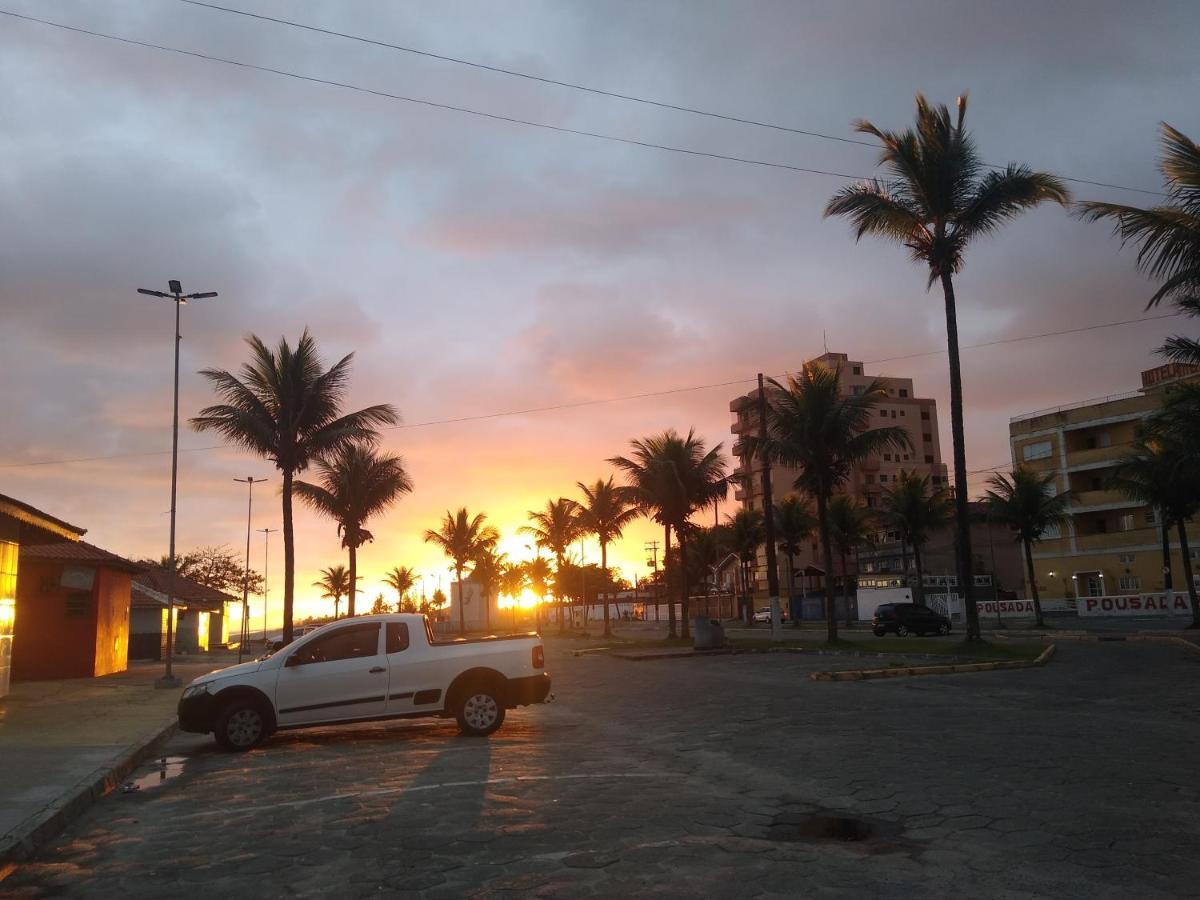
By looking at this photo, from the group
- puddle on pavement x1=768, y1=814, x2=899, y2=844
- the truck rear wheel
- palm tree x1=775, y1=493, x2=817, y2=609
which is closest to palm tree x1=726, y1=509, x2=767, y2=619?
palm tree x1=775, y1=493, x2=817, y2=609

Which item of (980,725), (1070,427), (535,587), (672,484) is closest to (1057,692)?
(980,725)

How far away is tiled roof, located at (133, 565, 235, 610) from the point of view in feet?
136

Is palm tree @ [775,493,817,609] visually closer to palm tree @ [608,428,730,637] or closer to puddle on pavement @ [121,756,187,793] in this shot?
palm tree @ [608,428,730,637]

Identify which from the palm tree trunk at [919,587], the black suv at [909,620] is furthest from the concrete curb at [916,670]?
the palm tree trunk at [919,587]

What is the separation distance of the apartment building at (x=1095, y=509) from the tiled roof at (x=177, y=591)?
52.4m

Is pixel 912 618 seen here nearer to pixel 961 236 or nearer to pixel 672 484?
pixel 672 484

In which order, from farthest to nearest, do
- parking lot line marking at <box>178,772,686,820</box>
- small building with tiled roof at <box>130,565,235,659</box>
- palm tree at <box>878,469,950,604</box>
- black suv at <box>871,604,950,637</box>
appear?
palm tree at <box>878,469,950,604</box>
black suv at <box>871,604,950,637</box>
small building with tiled roof at <box>130,565,235,659</box>
parking lot line marking at <box>178,772,686,820</box>

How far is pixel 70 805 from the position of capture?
8172 millimetres

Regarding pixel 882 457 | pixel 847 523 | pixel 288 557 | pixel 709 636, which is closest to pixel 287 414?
pixel 288 557

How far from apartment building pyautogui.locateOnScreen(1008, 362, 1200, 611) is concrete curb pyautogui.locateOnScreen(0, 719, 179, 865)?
195ft

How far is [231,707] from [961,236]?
22.4 m

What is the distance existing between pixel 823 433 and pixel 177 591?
1344 inches

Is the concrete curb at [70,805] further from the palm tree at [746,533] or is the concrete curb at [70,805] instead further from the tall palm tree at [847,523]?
the palm tree at [746,533]

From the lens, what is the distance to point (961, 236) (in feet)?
84.9
